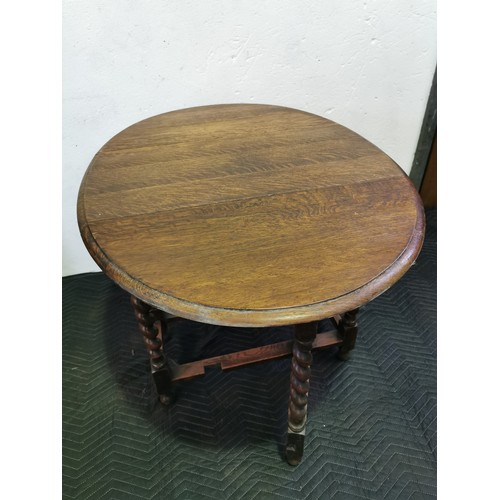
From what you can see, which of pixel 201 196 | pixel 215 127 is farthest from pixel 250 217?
pixel 215 127

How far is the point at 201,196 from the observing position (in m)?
1.11

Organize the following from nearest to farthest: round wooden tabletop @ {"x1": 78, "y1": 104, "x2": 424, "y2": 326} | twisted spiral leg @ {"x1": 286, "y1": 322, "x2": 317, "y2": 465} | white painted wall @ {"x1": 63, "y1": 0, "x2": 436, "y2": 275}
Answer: round wooden tabletop @ {"x1": 78, "y1": 104, "x2": 424, "y2": 326}
twisted spiral leg @ {"x1": 286, "y1": 322, "x2": 317, "y2": 465}
white painted wall @ {"x1": 63, "y1": 0, "x2": 436, "y2": 275}

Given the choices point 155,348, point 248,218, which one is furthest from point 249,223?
point 155,348

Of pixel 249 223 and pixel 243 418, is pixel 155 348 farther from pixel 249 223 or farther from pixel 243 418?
pixel 249 223

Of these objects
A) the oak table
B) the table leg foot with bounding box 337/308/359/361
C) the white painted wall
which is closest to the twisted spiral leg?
the oak table

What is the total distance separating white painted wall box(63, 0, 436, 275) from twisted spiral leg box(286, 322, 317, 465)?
3.30 feet

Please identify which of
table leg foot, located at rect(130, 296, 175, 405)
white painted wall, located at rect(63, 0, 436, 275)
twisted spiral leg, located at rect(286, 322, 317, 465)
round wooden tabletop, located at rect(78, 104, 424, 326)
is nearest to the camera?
round wooden tabletop, located at rect(78, 104, 424, 326)

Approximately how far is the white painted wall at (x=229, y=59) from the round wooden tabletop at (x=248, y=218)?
267mm

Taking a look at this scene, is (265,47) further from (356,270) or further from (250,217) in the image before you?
(356,270)

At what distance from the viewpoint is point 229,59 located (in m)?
1.59

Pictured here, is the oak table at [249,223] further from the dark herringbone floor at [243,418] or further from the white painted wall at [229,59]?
the white painted wall at [229,59]

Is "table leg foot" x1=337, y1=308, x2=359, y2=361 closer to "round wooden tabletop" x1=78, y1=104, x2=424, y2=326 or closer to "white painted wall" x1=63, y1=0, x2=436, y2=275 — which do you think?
"round wooden tabletop" x1=78, y1=104, x2=424, y2=326

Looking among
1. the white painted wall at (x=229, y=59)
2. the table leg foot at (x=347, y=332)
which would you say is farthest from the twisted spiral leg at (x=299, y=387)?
the white painted wall at (x=229, y=59)

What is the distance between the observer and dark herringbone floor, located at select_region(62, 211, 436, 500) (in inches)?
→ 52.2
